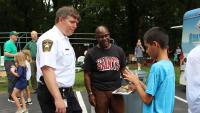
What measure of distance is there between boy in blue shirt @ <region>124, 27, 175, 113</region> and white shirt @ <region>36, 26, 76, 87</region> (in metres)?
1.05

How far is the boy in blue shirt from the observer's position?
14.4ft

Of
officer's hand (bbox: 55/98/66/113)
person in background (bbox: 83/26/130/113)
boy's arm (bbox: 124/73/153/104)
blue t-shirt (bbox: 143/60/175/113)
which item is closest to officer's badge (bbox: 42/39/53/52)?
officer's hand (bbox: 55/98/66/113)

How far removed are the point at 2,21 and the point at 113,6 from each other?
11011 mm

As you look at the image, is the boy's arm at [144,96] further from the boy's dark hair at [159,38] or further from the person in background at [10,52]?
the person in background at [10,52]

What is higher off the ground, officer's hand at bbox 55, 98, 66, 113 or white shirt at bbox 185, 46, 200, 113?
white shirt at bbox 185, 46, 200, 113

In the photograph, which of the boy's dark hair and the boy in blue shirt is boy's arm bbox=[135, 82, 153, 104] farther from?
the boy's dark hair

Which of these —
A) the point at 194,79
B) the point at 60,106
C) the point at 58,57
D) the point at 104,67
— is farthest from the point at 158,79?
the point at 104,67

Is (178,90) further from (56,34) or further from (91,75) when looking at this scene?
(56,34)

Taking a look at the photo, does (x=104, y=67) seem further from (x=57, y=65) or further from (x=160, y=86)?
(x=160, y=86)

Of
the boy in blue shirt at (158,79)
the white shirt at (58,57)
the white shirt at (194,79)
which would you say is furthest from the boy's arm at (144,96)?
the white shirt at (58,57)

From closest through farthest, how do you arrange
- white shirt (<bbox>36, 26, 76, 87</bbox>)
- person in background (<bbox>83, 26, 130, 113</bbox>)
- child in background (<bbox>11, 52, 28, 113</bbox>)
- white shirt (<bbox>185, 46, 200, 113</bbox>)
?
white shirt (<bbox>185, 46, 200, 113</bbox>)
white shirt (<bbox>36, 26, 76, 87</bbox>)
person in background (<bbox>83, 26, 130, 113</bbox>)
child in background (<bbox>11, 52, 28, 113</bbox>)

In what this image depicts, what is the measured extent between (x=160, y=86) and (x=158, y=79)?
7 centimetres

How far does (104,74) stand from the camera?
22.5ft

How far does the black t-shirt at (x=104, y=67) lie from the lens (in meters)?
6.83
